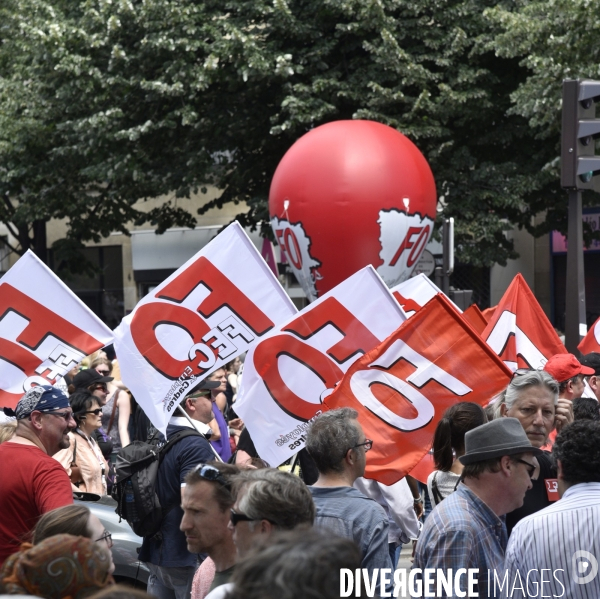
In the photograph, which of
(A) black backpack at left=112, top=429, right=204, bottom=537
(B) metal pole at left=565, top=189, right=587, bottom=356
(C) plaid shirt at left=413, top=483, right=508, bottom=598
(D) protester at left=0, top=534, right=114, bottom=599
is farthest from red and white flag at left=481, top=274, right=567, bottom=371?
(D) protester at left=0, top=534, right=114, bottom=599

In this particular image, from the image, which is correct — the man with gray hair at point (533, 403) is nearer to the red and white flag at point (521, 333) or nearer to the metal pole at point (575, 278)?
the red and white flag at point (521, 333)

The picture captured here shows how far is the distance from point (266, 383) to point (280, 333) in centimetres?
→ 33

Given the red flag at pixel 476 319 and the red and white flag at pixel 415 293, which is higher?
the red and white flag at pixel 415 293

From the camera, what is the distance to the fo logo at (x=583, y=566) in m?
3.45

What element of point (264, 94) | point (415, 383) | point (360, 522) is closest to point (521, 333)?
point (415, 383)

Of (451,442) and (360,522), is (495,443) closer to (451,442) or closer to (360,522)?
(360,522)

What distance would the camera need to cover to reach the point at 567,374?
21.2 ft

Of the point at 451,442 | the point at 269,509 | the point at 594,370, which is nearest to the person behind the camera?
the point at 269,509

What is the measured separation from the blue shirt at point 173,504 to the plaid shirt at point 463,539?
1829 millimetres

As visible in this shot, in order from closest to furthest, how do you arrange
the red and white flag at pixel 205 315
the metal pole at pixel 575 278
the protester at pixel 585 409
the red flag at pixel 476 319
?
the protester at pixel 585 409 → the red and white flag at pixel 205 315 → the metal pole at pixel 575 278 → the red flag at pixel 476 319

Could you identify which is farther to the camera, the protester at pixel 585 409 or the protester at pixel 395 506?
the protester at pixel 585 409

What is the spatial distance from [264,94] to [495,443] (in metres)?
14.9

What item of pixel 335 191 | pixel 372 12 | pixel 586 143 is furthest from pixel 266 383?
pixel 372 12

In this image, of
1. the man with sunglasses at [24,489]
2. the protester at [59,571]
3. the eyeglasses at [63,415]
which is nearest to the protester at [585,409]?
the eyeglasses at [63,415]
